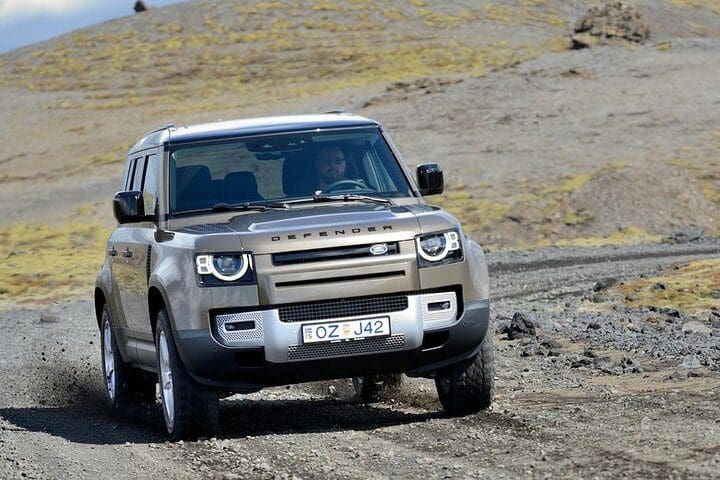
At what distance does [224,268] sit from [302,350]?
0.61 meters

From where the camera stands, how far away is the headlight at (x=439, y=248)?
808cm

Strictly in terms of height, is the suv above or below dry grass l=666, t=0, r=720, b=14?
above

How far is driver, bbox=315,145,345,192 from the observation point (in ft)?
30.5

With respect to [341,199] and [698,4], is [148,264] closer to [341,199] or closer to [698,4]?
[341,199]

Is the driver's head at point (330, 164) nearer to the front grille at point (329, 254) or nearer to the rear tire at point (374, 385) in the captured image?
→ the front grille at point (329, 254)

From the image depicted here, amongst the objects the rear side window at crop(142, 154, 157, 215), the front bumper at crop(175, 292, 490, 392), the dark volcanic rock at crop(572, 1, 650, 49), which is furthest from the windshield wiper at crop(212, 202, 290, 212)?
the dark volcanic rock at crop(572, 1, 650, 49)

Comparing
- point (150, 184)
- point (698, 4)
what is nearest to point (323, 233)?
point (150, 184)

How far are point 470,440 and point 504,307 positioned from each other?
10517 millimetres

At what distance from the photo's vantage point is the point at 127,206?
9.16 m

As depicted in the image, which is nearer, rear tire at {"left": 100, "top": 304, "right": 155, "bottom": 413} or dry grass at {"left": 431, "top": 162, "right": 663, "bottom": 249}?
rear tire at {"left": 100, "top": 304, "right": 155, "bottom": 413}

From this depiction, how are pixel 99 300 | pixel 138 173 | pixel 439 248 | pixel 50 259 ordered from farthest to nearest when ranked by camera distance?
pixel 50 259
pixel 99 300
pixel 138 173
pixel 439 248

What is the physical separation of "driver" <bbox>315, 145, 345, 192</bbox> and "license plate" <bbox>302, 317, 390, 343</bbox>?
1.50m

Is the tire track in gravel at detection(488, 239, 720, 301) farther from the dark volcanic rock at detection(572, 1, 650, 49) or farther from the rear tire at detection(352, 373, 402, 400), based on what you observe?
the dark volcanic rock at detection(572, 1, 650, 49)

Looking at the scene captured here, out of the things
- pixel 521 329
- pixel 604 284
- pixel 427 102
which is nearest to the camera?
pixel 521 329
